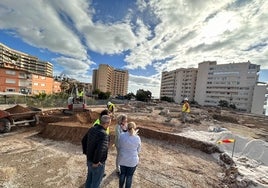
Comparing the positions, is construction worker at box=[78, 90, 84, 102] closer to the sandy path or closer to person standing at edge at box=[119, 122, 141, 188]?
the sandy path

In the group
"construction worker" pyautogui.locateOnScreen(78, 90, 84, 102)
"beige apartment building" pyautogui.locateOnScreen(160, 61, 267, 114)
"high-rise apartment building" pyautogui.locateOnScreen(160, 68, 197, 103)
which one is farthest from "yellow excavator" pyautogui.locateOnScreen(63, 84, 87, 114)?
"high-rise apartment building" pyautogui.locateOnScreen(160, 68, 197, 103)

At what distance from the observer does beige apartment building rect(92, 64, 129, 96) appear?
109 m

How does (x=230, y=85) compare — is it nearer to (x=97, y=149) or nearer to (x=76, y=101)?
(x=76, y=101)

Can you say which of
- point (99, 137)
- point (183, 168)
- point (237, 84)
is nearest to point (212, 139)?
point (183, 168)

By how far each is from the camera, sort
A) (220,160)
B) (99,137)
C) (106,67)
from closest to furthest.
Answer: (99,137) → (220,160) → (106,67)

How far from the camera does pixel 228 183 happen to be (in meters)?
4.35

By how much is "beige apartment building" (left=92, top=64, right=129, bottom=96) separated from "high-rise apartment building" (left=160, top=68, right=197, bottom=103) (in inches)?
1471

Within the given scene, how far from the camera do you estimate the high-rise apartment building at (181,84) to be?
88438 millimetres

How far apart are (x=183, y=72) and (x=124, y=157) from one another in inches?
3847

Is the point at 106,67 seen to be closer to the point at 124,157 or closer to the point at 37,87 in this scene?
the point at 37,87

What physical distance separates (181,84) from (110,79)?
51596mm

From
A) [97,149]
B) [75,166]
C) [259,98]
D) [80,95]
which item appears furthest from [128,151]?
[259,98]

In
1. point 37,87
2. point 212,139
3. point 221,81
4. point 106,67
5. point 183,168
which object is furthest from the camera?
point 106,67

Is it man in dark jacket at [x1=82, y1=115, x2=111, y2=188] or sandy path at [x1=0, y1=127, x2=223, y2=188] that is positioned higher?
man in dark jacket at [x1=82, y1=115, x2=111, y2=188]
